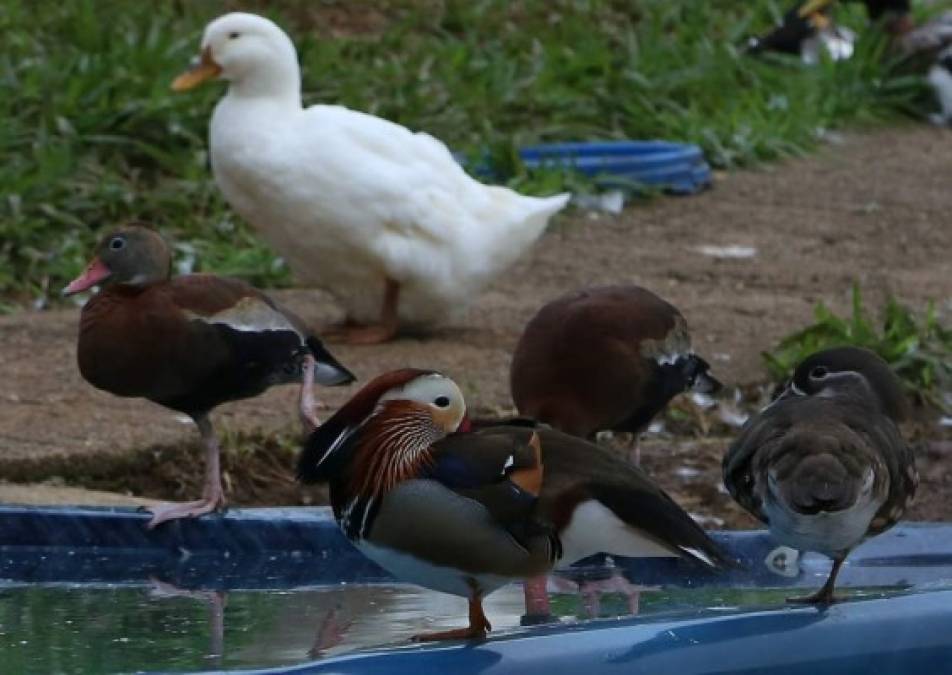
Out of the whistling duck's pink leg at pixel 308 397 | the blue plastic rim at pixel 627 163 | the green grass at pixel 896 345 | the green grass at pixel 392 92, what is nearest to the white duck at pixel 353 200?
the green grass at pixel 896 345

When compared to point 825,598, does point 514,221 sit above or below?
above

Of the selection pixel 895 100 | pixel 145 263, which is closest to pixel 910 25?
pixel 895 100

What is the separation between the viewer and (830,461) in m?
3.54

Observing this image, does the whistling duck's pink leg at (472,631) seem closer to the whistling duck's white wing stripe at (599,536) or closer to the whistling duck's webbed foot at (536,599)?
the whistling duck's white wing stripe at (599,536)

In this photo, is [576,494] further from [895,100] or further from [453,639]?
[895,100]

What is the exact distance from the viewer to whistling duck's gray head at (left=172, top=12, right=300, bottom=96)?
23.2 ft

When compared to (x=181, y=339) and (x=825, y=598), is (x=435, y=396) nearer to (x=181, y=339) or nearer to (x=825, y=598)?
(x=825, y=598)

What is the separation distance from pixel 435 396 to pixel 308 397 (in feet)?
5.29

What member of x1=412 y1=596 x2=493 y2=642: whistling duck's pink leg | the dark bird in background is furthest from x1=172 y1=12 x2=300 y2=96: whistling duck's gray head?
the dark bird in background

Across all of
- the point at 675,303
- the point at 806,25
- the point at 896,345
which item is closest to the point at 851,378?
the point at 896,345

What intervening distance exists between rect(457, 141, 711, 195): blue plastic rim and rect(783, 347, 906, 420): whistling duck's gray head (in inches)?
208

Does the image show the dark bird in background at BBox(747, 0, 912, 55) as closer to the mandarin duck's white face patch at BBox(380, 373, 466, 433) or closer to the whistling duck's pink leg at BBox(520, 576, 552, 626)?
the whistling duck's pink leg at BBox(520, 576, 552, 626)

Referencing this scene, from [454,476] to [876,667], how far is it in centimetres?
76

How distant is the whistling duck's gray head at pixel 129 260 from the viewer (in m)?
5.02
